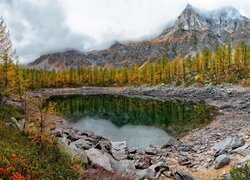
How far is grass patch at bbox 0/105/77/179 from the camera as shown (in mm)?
15073

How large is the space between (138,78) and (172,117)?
10826 cm

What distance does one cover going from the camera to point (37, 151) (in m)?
20.9

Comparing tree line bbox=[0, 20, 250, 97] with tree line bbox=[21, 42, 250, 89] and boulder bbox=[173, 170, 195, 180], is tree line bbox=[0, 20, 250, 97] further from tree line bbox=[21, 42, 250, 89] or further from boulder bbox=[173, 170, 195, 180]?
boulder bbox=[173, 170, 195, 180]

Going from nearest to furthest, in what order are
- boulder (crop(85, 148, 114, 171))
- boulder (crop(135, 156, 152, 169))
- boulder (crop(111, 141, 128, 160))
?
boulder (crop(85, 148, 114, 171)) < boulder (crop(135, 156, 152, 169)) < boulder (crop(111, 141, 128, 160))

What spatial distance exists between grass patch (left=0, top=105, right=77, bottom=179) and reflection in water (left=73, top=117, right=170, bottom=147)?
22188 millimetres

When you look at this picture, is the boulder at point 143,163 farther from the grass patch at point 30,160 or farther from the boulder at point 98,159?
the grass patch at point 30,160

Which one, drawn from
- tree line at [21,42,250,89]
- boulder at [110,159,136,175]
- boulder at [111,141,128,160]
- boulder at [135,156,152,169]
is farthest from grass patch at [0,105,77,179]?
tree line at [21,42,250,89]

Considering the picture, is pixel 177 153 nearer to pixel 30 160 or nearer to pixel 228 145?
pixel 228 145

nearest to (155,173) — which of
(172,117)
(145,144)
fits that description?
(145,144)

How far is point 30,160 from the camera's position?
57.4 ft

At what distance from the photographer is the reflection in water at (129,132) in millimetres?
44459

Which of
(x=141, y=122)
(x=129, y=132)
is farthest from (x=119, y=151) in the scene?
(x=141, y=122)

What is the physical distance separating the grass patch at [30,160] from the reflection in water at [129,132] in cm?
2219

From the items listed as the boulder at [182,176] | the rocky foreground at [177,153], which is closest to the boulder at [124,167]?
the rocky foreground at [177,153]
